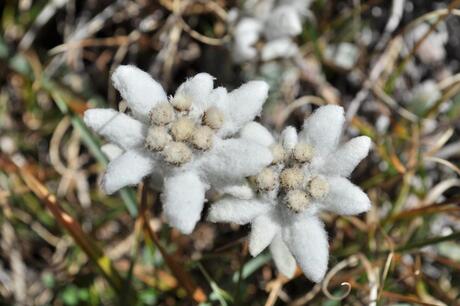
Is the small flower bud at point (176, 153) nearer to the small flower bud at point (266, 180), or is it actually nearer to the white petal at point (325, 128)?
the small flower bud at point (266, 180)

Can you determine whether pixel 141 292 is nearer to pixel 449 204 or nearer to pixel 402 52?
pixel 449 204

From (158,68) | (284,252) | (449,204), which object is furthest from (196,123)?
(158,68)

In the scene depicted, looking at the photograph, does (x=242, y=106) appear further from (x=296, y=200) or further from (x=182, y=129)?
(x=296, y=200)

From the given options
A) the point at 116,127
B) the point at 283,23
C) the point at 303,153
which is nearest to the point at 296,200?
the point at 303,153

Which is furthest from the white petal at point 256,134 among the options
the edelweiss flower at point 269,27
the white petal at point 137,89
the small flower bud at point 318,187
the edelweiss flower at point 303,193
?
the edelweiss flower at point 269,27

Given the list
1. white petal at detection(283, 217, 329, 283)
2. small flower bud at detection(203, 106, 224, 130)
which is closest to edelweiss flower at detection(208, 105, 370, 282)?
white petal at detection(283, 217, 329, 283)
